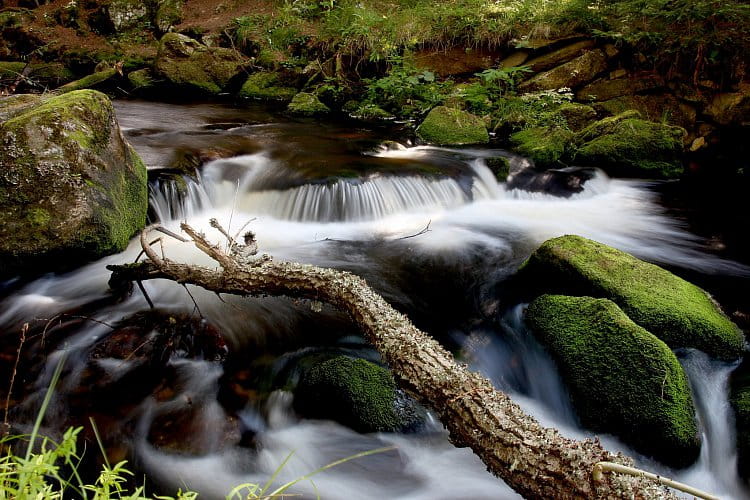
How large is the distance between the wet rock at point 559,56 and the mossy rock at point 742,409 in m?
8.64

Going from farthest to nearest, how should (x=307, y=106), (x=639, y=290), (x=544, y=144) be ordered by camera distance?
(x=307, y=106) < (x=544, y=144) < (x=639, y=290)

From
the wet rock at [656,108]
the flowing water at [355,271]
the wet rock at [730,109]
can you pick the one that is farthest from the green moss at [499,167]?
the wet rock at [730,109]

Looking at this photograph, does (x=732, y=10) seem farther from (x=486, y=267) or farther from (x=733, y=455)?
(x=733, y=455)

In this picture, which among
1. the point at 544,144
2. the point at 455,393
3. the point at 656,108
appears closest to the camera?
the point at 455,393

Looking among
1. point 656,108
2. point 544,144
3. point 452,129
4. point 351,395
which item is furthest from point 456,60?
point 351,395

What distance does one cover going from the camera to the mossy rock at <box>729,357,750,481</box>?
287 centimetres

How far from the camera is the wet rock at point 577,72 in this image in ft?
32.6

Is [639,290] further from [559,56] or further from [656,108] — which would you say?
[559,56]

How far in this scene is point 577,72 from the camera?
32.5 ft

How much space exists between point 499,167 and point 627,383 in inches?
204

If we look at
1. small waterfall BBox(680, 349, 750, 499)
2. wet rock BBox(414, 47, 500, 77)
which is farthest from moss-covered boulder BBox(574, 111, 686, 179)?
small waterfall BBox(680, 349, 750, 499)

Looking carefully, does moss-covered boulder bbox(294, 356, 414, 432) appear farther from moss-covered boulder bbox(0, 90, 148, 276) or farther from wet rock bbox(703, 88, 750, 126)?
wet rock bbox(703, 88, 750, 126)

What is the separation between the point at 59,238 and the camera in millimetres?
3955

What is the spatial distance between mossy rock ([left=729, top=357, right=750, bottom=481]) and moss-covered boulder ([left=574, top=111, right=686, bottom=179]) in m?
5.48
